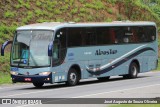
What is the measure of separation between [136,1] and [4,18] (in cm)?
1859

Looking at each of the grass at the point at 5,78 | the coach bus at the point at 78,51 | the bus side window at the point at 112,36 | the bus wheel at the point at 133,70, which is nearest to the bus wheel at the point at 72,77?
the coach bus at the point at 78,51

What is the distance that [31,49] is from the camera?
26.2 metres

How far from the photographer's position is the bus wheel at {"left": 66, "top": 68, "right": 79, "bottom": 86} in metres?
27.5

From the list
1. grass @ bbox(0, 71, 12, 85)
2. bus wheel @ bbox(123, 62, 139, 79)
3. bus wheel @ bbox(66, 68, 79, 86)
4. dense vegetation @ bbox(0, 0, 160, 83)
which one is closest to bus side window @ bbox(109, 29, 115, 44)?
bus wheel @ bbox(123, 62, 139, 79)

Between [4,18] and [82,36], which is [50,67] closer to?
[82,36]

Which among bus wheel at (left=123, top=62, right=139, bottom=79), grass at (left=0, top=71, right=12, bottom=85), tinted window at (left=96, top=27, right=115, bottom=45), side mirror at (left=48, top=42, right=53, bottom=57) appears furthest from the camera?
bus wheel at (left=123, top=62, right=139, bottom=79)

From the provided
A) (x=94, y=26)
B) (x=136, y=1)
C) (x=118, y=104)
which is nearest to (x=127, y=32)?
(x=94, y=26)

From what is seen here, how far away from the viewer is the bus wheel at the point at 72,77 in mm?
27530

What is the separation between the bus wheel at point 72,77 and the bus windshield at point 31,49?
6.03ft

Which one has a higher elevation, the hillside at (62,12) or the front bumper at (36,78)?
the hillside at (62,12)

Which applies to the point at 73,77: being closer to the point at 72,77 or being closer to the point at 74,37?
the point at 72,77

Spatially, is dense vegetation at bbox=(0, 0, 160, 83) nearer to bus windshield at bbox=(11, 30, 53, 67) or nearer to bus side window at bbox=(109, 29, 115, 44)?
bus side window at bbox=(109, 29, 115, 44)

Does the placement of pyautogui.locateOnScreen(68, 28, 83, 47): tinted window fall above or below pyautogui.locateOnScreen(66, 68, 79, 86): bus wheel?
above

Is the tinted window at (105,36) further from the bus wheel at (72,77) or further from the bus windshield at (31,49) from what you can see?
the bus windshield at (31,49)
